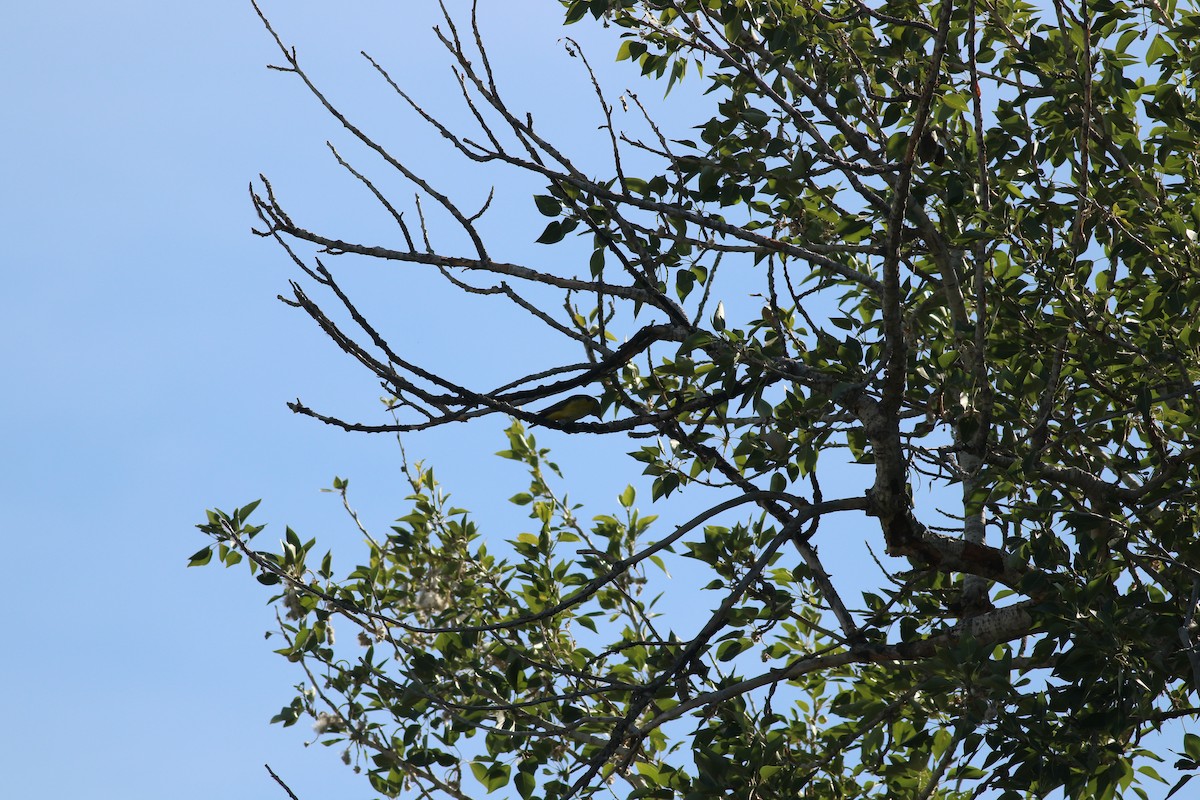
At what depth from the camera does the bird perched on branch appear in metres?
3.93

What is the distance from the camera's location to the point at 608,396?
155 inches

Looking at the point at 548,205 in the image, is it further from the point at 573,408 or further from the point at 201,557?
the point at 201,557

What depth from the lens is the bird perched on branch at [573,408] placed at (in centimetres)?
393

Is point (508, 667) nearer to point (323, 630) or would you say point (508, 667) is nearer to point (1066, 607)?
point (323, 630)

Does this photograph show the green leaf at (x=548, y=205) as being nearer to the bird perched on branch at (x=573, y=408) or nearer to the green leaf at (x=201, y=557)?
the bird perched on branch at (x=573, y=408)

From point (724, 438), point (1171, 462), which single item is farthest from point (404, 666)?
point (1171, 462)

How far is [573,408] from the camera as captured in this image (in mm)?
3963

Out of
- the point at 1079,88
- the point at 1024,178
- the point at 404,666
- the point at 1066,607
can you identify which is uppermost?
the point at 1024,178

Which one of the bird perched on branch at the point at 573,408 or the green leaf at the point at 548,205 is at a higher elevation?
the green leaf at the point at 548,205

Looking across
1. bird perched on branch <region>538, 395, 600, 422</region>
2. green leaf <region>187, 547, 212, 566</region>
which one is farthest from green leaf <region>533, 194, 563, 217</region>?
green leaf <region>187, 547, 212, 566</region>

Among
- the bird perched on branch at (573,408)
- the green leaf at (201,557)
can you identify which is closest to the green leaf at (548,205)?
the bird perched on branch at (573,408)

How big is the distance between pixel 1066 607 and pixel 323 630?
3.21 meters

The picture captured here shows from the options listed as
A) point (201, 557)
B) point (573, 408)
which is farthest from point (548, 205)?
point (201, 557)

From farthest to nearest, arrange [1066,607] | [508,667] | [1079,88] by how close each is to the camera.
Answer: [508,667]
[1079,88]
[1066,607]
